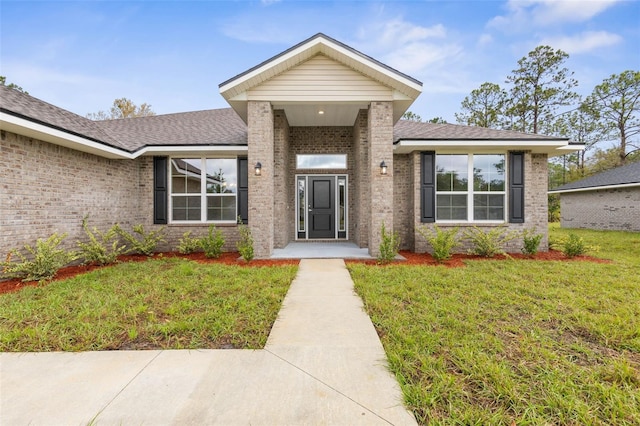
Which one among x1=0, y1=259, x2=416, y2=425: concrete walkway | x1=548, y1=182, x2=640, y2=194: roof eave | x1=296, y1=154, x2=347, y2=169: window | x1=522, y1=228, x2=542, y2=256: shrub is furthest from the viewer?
x1=548, y1=182, x2=640, y2=194: roof eave

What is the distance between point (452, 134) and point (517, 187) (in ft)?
A: 7.75

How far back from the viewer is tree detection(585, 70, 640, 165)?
779 inches

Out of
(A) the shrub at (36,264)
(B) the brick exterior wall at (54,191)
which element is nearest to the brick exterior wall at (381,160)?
(A) the shrub at (36,264)

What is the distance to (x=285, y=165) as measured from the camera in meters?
7.98

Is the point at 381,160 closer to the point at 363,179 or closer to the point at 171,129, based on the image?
the point at 363,179

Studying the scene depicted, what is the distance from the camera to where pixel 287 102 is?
6.43 m

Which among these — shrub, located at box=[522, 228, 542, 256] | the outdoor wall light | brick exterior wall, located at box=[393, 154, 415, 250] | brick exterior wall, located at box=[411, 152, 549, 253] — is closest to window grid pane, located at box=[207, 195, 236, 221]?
the outdoor wall light

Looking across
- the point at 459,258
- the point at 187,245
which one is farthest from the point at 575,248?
the point at 187,245

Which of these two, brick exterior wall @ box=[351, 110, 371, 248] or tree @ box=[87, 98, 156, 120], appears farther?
tree @ box=[87, 98, 156, 120]

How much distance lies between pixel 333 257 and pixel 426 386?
4.61m

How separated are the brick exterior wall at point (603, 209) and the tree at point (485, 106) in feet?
28.1

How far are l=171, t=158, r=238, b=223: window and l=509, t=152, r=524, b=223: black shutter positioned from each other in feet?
26.4

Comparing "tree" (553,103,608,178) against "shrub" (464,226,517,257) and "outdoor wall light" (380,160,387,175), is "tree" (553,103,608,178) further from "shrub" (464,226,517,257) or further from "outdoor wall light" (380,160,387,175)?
"outdoor wall light" (380,160,387,175)

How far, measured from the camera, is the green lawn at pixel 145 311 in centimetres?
256
